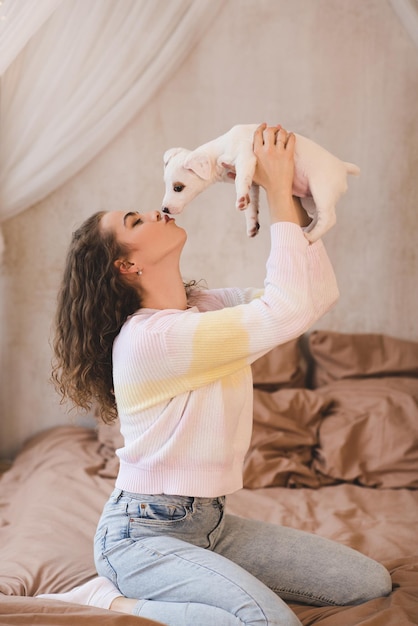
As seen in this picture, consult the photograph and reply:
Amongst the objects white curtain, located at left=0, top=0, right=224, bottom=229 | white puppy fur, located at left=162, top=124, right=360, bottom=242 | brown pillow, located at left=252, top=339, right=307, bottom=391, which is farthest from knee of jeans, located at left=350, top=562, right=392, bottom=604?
white curtain, located at left=0, top=0, right=224, bottom=229

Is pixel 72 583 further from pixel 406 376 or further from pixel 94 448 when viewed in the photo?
pixel 406 376

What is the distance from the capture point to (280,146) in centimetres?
153

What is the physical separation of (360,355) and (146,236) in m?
1.58

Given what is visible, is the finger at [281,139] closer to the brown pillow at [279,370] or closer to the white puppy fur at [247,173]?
the white puppy fur at [247,173]

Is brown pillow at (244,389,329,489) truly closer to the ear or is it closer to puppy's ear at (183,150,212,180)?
the ear

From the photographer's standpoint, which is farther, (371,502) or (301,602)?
(371,502)

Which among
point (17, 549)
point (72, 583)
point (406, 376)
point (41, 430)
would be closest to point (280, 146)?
point (72, 583)

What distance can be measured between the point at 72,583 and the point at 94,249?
85cm

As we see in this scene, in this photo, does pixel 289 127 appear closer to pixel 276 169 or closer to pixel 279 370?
pixel 279 370

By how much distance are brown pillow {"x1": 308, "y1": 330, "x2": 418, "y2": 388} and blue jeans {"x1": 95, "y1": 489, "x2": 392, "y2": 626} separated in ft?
4.43

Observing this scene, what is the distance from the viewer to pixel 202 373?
1492 millimetres

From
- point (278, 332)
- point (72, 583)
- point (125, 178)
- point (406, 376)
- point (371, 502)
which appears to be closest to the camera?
point (278, 332)

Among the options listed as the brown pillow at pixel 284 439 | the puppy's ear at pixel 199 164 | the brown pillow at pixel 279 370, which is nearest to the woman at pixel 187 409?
the puppy's ear at pixel 199 164

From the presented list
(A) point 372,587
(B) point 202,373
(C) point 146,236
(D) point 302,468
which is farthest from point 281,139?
(D) point 302,468
